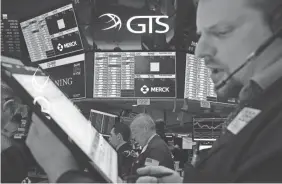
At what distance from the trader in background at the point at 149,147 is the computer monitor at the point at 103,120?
1.53 ft

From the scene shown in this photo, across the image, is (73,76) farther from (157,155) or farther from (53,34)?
(157,155)

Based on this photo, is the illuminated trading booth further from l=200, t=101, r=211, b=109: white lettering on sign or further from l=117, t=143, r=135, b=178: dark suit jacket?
l=117, t=143, r=135, b=178: dark suit jacket

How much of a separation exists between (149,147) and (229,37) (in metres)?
2.53

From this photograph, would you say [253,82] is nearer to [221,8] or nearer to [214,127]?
[221,8]

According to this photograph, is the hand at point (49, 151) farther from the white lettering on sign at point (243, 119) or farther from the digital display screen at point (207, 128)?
the digital display screen at point (207, 128)

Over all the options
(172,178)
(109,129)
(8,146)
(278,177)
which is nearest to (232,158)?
(278,177)

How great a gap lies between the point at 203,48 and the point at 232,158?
1.29 ft

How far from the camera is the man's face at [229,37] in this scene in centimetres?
104

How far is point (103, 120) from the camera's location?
4523mm

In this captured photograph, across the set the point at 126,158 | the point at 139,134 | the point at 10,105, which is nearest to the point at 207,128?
the point at 139,134

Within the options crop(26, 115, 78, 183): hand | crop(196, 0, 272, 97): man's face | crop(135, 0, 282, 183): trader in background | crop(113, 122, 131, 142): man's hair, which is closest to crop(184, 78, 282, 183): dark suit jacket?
crop(135, 0, 282, 183): trader in background

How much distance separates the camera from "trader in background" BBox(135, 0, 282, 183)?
0.81m

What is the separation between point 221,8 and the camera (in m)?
1.10

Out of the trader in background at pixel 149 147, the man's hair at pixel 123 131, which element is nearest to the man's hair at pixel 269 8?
the trader in background at pixel 149 147
